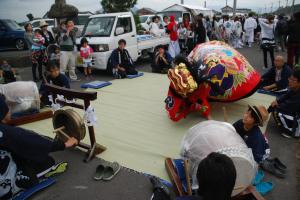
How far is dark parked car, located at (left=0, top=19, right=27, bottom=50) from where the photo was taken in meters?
13.1

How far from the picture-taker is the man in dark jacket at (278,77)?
5.60m

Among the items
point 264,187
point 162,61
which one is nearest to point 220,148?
point 264,187

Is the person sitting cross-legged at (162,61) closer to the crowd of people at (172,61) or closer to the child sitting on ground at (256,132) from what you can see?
the crowd of people at (172,61)

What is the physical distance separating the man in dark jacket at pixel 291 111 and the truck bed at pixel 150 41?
603cm

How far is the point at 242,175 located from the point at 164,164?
3.60ft

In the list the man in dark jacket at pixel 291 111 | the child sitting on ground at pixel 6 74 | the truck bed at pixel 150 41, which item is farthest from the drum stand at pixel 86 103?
the truck bed at pixel 150 41

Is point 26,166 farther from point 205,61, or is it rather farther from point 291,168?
point 205,61

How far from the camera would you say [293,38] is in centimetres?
761

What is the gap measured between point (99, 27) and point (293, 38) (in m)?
5.57

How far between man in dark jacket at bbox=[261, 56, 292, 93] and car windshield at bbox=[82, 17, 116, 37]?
15.2ft

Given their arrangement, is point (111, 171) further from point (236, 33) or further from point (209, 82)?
point (236, 33)

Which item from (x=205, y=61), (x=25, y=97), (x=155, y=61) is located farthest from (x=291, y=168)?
(x=155, y=61)

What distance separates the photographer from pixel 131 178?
3.24 metres

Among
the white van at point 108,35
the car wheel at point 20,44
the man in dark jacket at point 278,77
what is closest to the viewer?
the man in dark jacket at point 278,77
